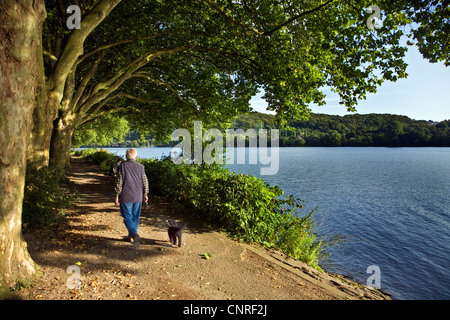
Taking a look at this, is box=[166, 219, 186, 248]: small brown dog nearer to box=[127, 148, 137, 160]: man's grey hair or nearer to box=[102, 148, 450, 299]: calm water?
box=[127, 148, 137, 160]: man's grey hair

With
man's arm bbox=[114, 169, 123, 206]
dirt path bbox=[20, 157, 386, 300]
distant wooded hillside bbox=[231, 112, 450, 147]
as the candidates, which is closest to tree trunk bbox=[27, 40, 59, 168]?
dirt path bbox=[20, 157, 386, 300]

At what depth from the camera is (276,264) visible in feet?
19.1

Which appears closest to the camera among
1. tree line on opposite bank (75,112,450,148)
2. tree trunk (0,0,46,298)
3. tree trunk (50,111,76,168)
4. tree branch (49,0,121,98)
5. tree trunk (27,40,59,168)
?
tree trunk (0,0,46,298)

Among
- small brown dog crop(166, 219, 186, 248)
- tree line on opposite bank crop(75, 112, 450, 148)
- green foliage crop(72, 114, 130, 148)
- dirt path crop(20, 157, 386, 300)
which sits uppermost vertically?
tree line on opposite bank crop(75, 112, 450, 148)

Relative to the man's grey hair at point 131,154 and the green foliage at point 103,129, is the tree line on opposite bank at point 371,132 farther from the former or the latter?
the man's grey hair at point 131,154

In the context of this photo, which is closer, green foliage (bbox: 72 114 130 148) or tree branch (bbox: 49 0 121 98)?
tree branch (bbox: 49 0 121 98)

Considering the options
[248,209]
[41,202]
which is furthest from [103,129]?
[248,209]

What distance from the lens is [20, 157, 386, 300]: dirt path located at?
4230 millimetres

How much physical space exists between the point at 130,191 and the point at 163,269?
1.89 meters

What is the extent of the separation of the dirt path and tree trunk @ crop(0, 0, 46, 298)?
0.56 m

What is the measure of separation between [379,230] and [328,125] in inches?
4353

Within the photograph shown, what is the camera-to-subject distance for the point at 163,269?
5.02 m

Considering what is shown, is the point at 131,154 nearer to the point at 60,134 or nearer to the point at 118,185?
the point at 118,185

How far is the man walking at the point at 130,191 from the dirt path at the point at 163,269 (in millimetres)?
512
